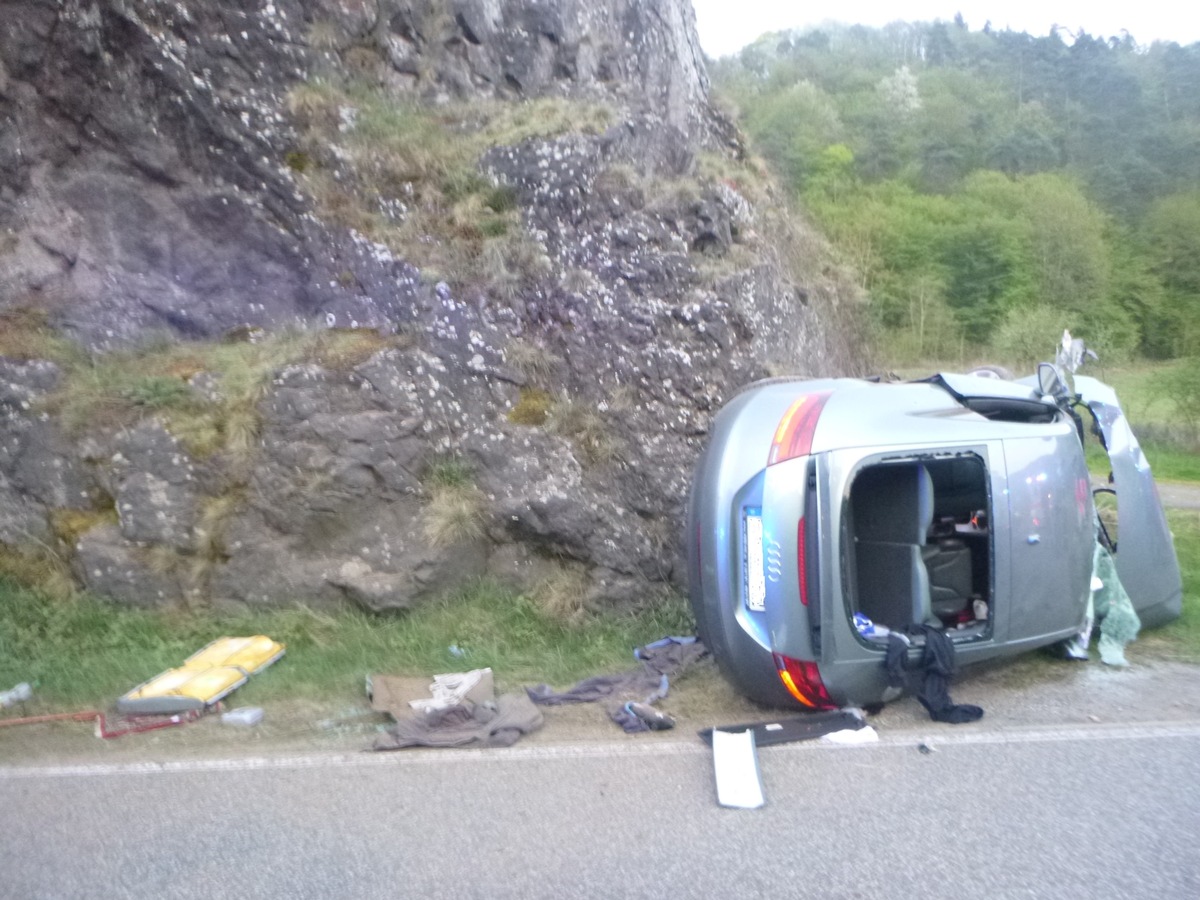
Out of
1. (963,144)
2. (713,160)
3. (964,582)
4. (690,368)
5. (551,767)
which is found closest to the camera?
(551,767)

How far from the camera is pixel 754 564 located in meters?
5.05

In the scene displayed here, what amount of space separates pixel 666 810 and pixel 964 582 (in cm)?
254

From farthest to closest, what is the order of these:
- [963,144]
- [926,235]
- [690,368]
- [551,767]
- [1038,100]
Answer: [1038,100], [963,144], [926,235], [690,368], [551,767]

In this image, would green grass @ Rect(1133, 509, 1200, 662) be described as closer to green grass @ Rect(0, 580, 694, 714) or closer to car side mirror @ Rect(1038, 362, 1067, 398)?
car side mirror @ Rect(1038, 362, 1067, 398)

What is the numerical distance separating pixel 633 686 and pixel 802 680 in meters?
1.22

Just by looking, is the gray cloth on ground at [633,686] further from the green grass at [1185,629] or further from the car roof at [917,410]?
the green grass at [1185,629]

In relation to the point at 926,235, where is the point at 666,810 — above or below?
below

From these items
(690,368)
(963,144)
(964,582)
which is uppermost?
(963,144)

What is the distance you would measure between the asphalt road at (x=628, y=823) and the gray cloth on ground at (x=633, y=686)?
1.56 feet

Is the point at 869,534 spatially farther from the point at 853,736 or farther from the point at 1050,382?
the point at 1050,382

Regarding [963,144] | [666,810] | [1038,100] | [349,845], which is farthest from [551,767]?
[1038,100]

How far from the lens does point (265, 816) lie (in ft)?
14.8

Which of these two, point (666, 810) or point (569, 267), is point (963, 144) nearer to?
point (569, 267)

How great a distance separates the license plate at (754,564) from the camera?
16.5ft
